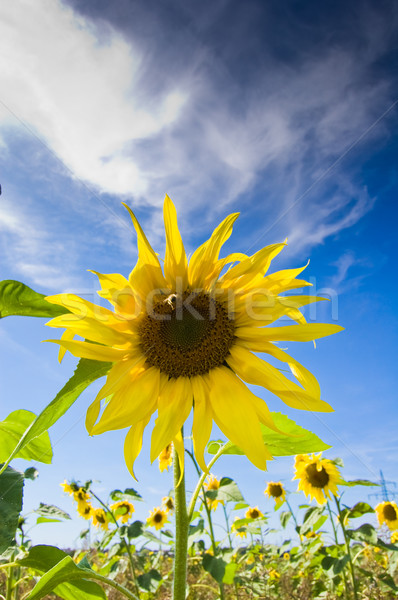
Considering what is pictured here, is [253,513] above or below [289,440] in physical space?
above

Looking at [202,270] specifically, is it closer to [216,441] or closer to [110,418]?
[110,418]

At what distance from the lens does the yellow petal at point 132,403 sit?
1.46 meters

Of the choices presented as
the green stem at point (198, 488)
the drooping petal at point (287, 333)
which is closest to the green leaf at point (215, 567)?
the green stem at point (198, 488)

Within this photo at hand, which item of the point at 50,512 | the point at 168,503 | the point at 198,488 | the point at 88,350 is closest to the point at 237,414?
the point at 198,488

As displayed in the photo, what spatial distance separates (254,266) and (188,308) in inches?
13.1

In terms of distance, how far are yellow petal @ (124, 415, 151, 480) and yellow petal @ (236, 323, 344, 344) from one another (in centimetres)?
46

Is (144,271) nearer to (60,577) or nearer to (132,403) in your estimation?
(132,403)

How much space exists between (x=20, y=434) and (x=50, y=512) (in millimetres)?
1589

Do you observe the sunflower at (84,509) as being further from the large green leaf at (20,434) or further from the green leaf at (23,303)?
the green leaf at (23,303)

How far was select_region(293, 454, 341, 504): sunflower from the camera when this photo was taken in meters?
4.48

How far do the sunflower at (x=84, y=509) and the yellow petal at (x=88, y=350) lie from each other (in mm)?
5322

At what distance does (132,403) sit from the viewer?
156 centimetres

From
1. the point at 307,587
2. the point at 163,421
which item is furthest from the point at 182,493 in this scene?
the point at 307,587

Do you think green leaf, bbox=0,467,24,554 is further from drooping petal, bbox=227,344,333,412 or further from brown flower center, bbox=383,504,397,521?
brown flower center, bbox=383,504,397,521
